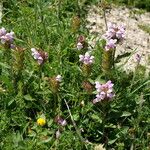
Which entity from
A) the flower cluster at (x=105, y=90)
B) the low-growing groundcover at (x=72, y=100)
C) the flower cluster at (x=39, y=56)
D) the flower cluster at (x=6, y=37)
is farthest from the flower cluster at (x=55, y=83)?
the flower cluster at (x=6, y=37)

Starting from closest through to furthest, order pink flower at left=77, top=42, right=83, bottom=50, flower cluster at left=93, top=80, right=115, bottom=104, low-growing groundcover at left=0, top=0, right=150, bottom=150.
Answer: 1. flower cluster at left=93, top=80, right=115, bottom=104
2. low-growing groundcover at left=0, top=0, right=150, bottom=150
3. pink flower at left=77, top=42, right=83, bottom=50

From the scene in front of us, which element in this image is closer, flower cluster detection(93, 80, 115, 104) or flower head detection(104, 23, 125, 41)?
flower cluster detection(93, 80, 115, 104)

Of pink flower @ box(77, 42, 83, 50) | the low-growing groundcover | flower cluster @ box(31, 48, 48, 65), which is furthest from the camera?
pink flower @ box(77, 42, 83, 50)

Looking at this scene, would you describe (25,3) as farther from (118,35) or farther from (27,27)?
(118,35)

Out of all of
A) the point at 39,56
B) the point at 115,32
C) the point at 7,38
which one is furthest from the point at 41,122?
the point at 115,32

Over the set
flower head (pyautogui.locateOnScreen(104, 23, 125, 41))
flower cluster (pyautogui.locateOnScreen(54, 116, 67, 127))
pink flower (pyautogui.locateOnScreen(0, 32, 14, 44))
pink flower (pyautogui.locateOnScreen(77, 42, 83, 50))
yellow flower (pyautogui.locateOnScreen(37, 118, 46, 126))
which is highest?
flower head (pyautogui.locateOnScreen(104, 23, 125, 41))

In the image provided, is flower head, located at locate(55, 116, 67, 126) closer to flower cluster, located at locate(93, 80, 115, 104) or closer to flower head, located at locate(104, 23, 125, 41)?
flower cluster, located at locate(93, 80, 115, 104)

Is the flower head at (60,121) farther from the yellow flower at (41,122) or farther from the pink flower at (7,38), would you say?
the pink flower at (7,38)

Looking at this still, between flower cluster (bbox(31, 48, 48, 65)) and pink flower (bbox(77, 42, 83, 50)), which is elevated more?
flower cluster (bbox(31, 48, 48, 65))

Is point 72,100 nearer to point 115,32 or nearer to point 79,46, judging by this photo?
point 79,46

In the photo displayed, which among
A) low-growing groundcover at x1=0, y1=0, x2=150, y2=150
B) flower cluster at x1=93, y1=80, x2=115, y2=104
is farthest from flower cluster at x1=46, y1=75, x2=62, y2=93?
flower cluster at x1=93, y1=80, x2=115, y2=104
